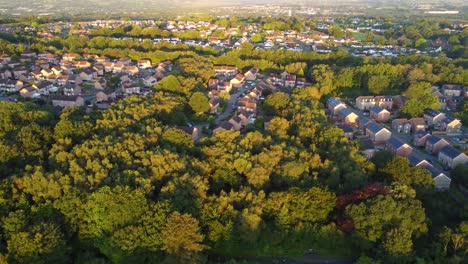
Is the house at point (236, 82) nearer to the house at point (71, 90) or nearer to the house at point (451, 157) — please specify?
the house at point (71, 90)

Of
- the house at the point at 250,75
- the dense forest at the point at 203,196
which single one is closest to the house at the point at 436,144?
the dense forest at the point at 203,196

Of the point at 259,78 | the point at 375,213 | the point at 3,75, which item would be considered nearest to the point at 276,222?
the point at 375,213

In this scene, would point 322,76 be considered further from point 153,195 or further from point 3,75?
point 3,75

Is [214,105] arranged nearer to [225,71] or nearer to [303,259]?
[225,71]

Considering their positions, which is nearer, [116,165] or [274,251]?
[274,251]

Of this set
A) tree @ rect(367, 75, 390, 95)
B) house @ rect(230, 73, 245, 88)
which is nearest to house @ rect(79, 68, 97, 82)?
house @ rect(230, 73, 245, 88)
